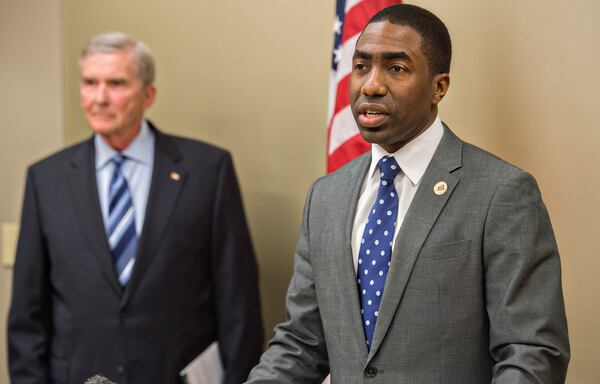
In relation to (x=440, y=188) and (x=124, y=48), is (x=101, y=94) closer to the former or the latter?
(x=124, y=48)

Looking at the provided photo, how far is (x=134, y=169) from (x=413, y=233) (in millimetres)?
1524

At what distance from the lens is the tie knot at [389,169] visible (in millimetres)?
1900

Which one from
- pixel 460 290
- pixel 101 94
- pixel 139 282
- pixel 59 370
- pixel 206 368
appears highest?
pixel 101 94

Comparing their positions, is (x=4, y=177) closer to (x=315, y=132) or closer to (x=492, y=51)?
(x=315, y=132)

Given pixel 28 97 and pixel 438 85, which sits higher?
pixel 438 85

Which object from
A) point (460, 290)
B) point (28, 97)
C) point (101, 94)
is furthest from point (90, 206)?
point (460, 290)

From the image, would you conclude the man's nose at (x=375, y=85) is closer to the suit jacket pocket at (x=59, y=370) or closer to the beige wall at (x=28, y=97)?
the suit jacket pocket at (x=59, y=370)

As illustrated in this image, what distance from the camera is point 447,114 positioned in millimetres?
2697

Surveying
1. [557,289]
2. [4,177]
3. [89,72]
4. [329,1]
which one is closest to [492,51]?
[329,1]

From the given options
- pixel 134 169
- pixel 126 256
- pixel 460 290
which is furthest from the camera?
pixel 134 169

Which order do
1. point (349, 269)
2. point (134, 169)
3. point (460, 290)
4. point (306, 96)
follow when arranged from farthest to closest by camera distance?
point (306, 96) → point (134, 169) → point (349, 269) → point (460, 290)

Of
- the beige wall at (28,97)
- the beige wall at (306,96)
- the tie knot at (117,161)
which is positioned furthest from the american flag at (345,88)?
the beige wall at (28,97)

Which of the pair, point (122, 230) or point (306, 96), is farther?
point (306, 96)

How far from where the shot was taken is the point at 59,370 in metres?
2.99
